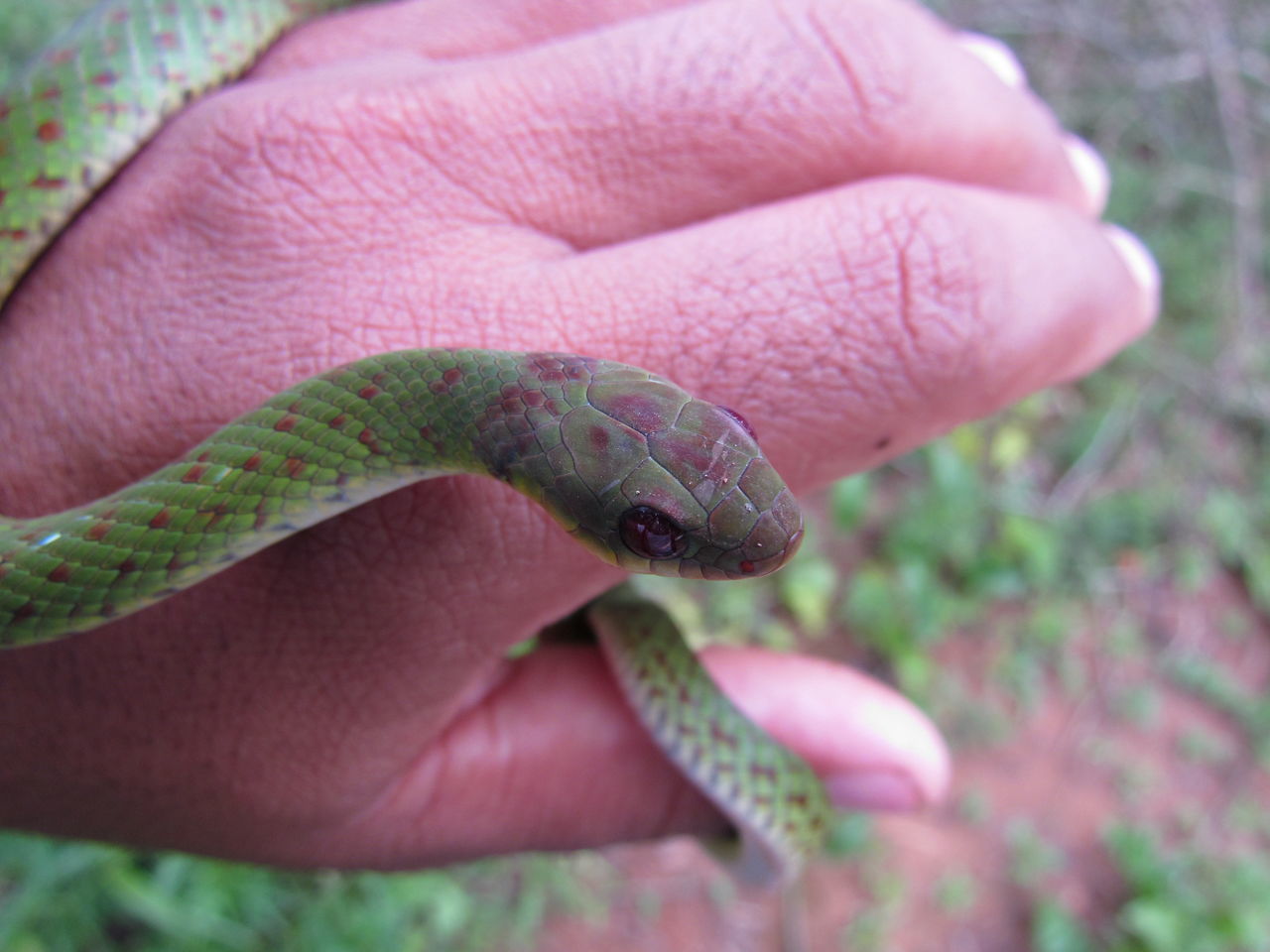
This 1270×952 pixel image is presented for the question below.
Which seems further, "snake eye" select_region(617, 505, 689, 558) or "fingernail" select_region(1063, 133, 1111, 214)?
"fingernail" select_region(1063, 133, 1111, 214)

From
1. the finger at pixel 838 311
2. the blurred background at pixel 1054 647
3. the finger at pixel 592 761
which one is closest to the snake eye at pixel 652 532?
the finger at pixel 838 311

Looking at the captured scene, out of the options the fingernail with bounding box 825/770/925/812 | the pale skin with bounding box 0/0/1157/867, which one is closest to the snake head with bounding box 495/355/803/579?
the pale skin with bounding box 0/0/1157/867

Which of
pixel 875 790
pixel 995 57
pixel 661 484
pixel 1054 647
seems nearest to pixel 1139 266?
pixel 995 57

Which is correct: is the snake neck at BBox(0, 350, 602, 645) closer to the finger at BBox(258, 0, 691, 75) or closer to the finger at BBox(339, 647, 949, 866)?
the finger at BBox(339, 647, 949, 866)

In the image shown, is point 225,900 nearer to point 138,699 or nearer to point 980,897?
point 138,699

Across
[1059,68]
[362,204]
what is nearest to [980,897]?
[362,204]

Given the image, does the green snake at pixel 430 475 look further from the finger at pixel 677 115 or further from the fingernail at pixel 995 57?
the fingernail at pixel 995 57
